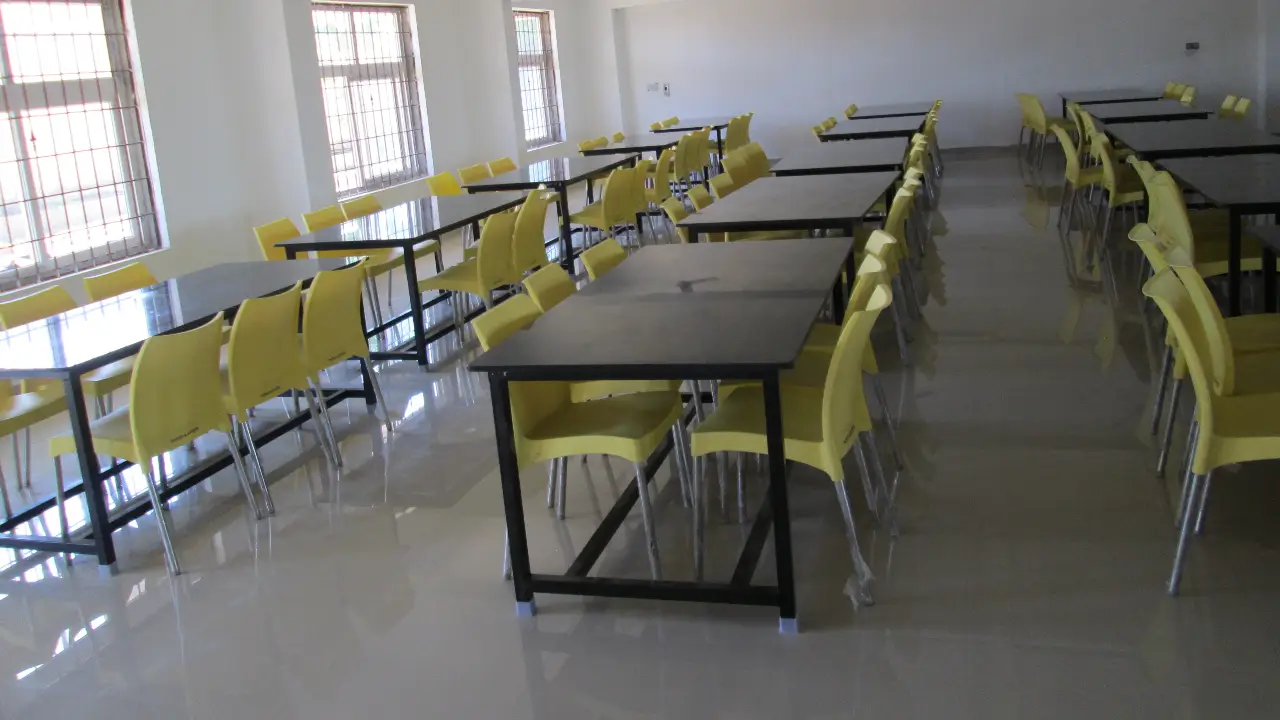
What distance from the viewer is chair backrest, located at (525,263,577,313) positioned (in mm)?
3551

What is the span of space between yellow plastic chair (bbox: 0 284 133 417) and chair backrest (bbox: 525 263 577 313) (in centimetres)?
172

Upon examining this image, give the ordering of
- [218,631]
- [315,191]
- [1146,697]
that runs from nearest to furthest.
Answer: [1146,697] < [218,631] < [315,191]

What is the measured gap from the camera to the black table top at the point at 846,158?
6.56 metres

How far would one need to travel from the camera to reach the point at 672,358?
2619mm

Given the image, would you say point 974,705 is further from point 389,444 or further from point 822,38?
point 822,38

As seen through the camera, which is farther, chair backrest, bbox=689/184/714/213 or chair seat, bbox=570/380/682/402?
chair backrest, bbox=689/184/714/213

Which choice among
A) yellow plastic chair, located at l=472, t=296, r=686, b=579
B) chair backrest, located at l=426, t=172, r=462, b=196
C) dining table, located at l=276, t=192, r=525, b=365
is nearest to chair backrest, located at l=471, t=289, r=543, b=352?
yellow plastic chair, located at l=472, t=296, r=686, b=579

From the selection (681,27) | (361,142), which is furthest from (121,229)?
(681,27)

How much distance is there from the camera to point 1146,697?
2.33 meters

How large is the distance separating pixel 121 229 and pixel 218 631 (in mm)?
4525

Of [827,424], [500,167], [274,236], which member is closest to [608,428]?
[827,424]

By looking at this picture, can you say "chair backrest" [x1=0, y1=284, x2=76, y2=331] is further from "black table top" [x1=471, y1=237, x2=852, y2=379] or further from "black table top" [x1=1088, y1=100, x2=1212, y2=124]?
"black table top" [x1=1088, y1=100, x2=1212, y2=124]

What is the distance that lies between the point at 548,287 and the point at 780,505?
1315 millimetres

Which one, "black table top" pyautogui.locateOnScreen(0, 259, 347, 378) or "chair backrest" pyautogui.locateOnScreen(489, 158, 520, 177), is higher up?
"chair backrest" pyautogui.locateOnScreen(489, 158, 520, 177)
